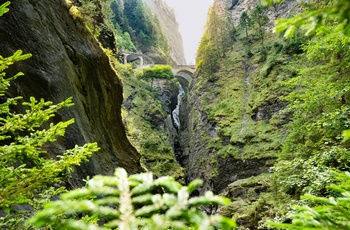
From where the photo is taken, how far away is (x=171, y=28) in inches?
3447

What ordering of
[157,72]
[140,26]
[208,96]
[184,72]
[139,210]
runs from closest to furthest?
1. [139,210]
2. [208,96]
3. [157,72]
4. [184,72]
5. [140,26]

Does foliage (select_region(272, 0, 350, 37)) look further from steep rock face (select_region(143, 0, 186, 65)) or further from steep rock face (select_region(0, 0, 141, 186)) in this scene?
steep rock face (select_region(143, 0, 186, 65))

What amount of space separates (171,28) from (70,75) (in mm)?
83864

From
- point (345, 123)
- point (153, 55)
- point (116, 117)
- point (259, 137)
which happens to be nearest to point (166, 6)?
point (153, 55)

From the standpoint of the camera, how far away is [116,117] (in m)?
12.1

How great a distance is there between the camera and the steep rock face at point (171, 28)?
265 feet

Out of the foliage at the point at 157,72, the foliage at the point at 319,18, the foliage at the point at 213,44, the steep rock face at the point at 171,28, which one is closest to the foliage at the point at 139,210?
the foliage at the point at 319,18

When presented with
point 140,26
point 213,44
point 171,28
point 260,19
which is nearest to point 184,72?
point 140,26

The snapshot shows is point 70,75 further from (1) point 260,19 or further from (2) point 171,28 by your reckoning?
(2) point 171,28

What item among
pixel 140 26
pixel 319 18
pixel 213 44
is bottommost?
pixel 319 18

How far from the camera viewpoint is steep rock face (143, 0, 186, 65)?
80.8 m

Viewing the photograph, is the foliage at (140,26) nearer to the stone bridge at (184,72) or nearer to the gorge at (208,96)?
the gorge at (208,96)

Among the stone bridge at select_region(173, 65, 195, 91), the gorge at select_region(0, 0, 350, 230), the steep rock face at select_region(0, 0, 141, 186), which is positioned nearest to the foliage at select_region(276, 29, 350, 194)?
the gorge at select_region(0, 0, 350, 230)

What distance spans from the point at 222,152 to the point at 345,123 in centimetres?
2053
